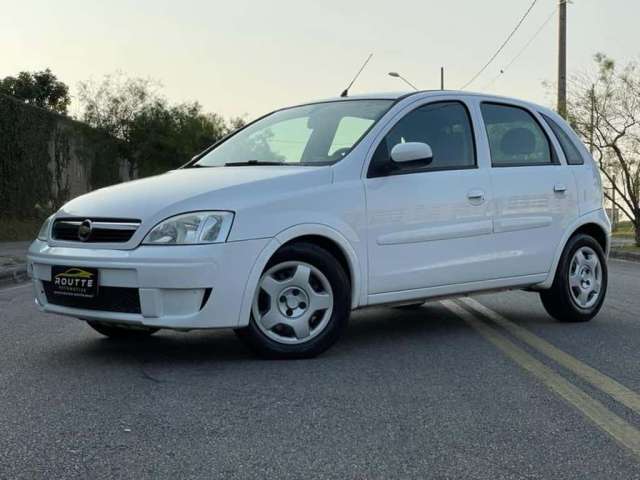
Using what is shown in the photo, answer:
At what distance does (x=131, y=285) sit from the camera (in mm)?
4969

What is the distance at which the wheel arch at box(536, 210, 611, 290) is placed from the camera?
703cm

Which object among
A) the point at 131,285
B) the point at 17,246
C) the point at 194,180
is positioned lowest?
the point at 17,246

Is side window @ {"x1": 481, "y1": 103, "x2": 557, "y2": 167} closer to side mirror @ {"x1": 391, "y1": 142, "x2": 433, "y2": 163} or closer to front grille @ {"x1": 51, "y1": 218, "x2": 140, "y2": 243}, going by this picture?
side mirror @ {"x1": 391, "y1": 142, "x2": 433, "y2": 163}

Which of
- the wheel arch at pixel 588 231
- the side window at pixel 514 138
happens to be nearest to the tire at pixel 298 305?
the side window at pixel 514 138

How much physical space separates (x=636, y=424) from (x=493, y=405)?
0.65 metres

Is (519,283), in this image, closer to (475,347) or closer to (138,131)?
(475,347)

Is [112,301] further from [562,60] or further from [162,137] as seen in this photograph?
[162,137]

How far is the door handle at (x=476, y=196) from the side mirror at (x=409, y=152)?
0.66 m

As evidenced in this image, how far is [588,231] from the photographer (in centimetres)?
745

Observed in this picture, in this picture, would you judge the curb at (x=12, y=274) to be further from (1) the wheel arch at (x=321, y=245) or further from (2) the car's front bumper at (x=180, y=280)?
(1) the wheel arch at (x=321, y=245)

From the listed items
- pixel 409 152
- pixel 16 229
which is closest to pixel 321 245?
pixel 409 152

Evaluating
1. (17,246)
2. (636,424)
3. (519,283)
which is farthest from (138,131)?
(636,424)

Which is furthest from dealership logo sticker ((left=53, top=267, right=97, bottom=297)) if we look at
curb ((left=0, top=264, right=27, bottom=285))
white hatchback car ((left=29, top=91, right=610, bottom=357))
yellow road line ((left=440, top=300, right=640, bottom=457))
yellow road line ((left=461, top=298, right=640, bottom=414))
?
curb ((left=0, top=264, right=27, bottom=285))

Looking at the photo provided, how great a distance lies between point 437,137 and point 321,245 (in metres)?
1.36
